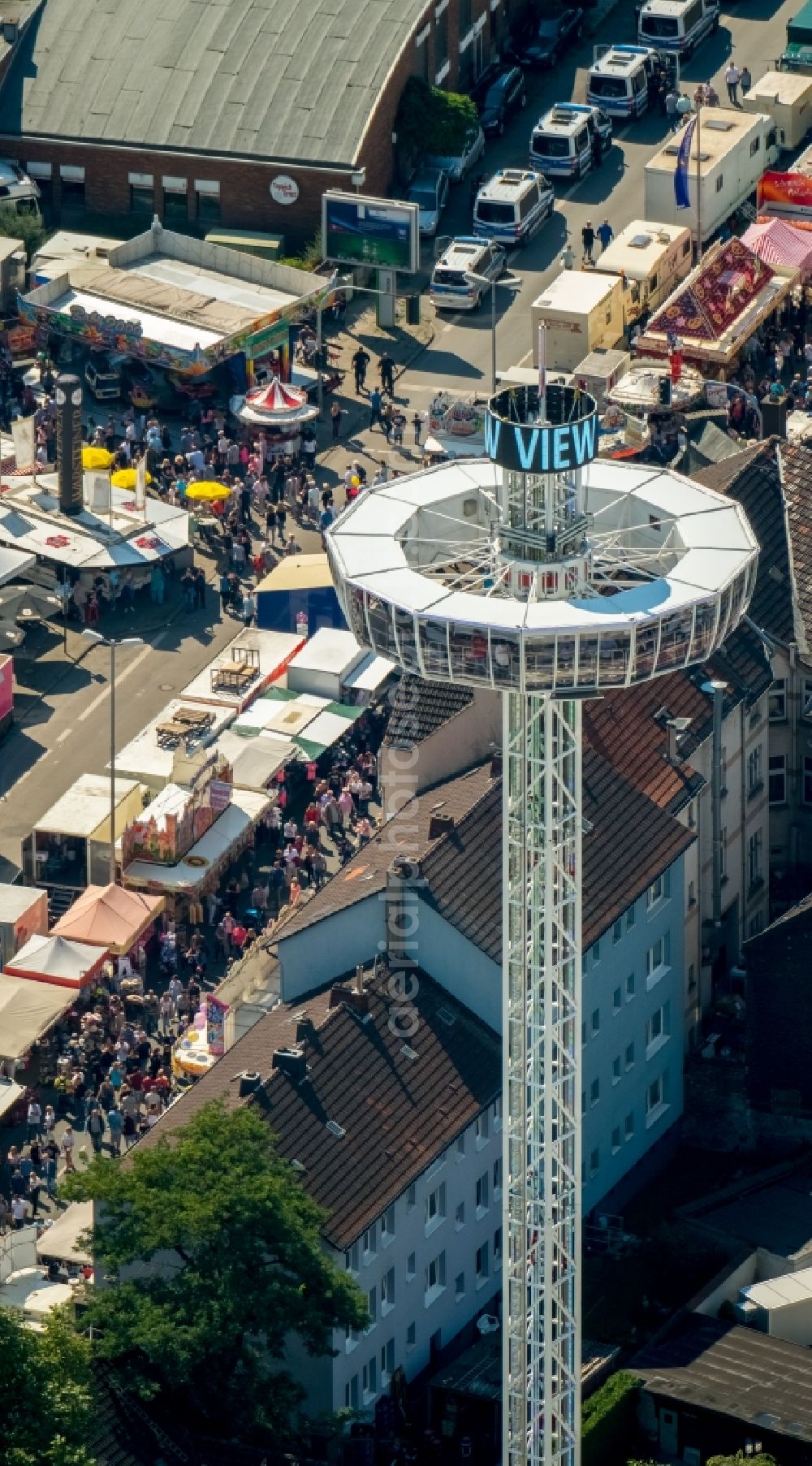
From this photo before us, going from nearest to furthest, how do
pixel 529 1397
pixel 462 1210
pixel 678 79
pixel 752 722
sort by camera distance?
pixel 529 1397 → pixel 462 1210 → pixel 752 722 → pixel 678 79

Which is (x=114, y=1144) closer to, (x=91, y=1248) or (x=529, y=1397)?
(x=91, y=1248)

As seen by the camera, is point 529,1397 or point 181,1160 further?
point 181,1160

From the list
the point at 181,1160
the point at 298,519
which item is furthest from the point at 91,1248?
the point at 298,519

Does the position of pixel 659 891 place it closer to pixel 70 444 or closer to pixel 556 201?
pixel 70 444

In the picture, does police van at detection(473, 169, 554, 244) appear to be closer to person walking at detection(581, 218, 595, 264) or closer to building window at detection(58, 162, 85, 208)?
person walking at detection(581, 218, 595, 264)

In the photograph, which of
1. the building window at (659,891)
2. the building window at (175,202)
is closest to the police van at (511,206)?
the building window at (175,202)

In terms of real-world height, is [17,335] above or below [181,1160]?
above

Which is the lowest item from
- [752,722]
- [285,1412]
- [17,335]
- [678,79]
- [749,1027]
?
[285,1412]
